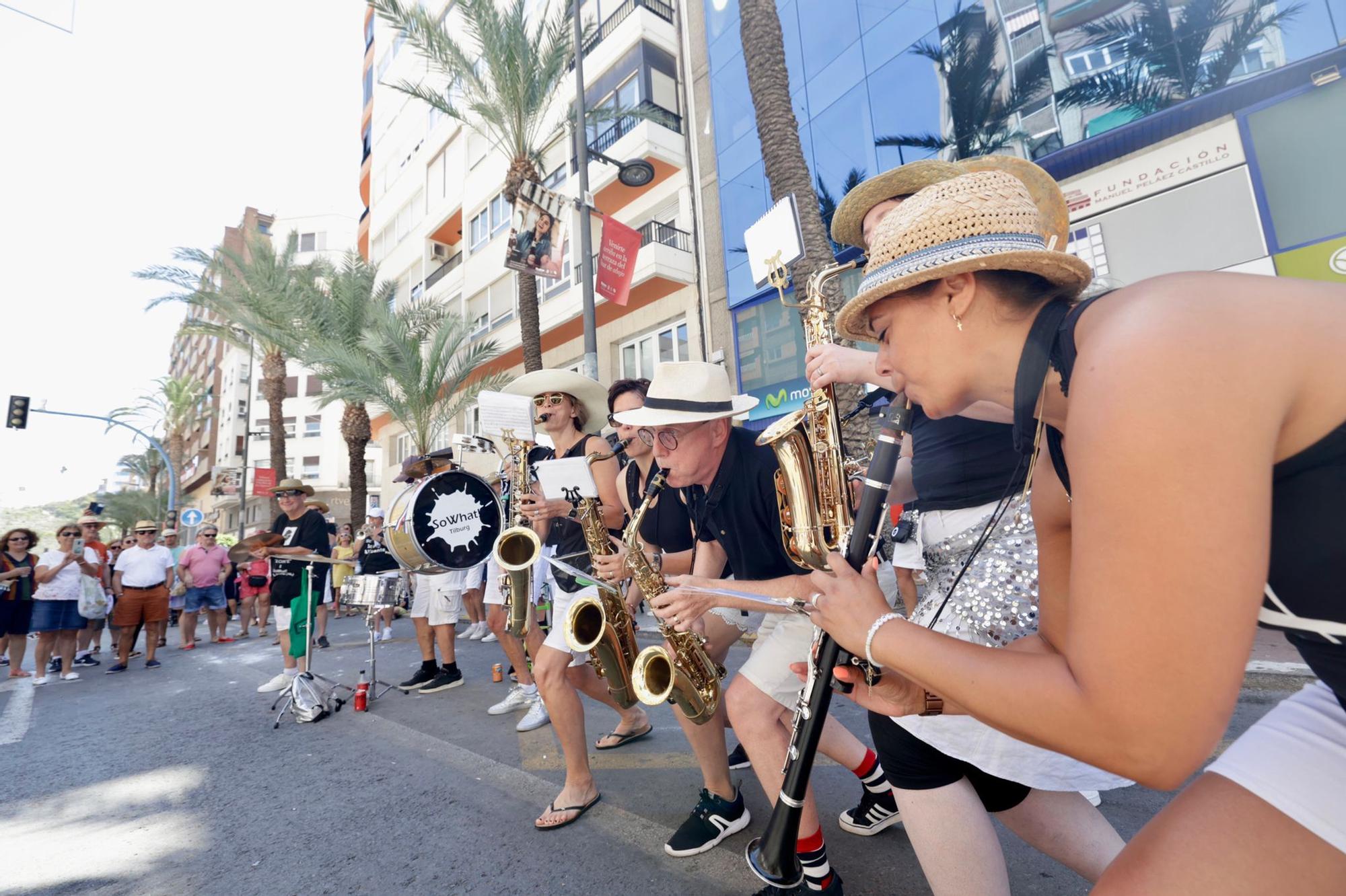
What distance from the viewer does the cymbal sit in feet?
19.8

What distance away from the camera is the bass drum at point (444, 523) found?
4.93 meters

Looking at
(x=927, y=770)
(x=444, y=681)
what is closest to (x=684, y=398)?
(x=927, y=770)

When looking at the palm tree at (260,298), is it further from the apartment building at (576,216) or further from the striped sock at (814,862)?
the striped sock at (814,862)

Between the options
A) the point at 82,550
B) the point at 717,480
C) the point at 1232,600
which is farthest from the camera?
the point at 82,550

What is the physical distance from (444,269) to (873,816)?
23.9 meters

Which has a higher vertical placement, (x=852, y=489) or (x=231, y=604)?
(x=852, y=489)

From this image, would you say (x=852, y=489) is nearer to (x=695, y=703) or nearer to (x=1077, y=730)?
(x=695, y=703)

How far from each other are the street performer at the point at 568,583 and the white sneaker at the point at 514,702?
54 centimetres

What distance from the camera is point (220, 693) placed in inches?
272

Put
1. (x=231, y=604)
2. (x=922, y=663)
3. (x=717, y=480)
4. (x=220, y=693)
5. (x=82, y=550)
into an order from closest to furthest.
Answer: (x=922, y=663) → (x=717, y=480) → (x=220, y=693) → (x=82, y=550) → (x=231, y=604)

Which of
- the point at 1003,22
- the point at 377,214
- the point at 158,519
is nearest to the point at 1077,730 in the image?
the point at 1003,22

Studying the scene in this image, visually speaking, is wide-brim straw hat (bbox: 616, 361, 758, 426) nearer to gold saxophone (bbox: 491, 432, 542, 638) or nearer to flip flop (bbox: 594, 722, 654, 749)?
gold saxophone (bbox: 491, 432, 542, 638)

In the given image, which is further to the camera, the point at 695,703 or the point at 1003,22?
the point at 1003,22

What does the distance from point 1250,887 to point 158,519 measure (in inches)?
2155
